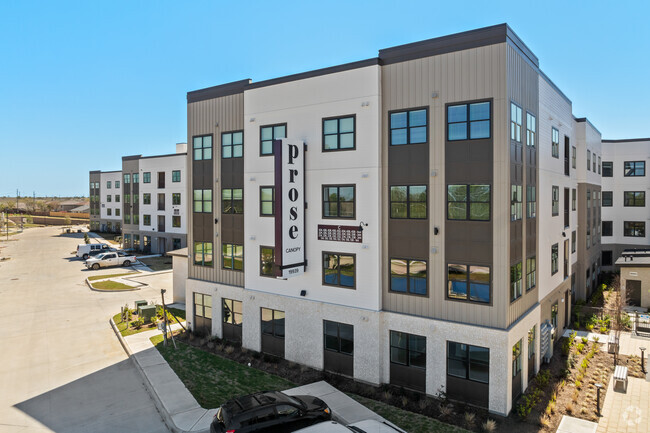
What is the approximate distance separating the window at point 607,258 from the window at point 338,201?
36.0 m

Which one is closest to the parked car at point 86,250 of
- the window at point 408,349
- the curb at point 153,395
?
the curb at point 153,395

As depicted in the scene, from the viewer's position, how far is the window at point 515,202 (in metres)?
14.7

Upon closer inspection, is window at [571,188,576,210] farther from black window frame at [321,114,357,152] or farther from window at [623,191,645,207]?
window at [623,191,645,207]

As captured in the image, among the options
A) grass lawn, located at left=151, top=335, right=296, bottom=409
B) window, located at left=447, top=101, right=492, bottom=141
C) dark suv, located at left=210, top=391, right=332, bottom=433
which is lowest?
grass lawn, located at left=151, top=335, right=296, bottom=409

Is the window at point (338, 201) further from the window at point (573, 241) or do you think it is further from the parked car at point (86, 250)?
the parked car at point (86, 250)

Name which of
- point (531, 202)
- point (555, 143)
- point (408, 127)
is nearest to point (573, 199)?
point (555, 143)

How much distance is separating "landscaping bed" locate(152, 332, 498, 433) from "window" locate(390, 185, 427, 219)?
681 cm

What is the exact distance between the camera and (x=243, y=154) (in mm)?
20547

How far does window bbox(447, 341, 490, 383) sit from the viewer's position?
14334 millimetres

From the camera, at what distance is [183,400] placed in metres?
15.2

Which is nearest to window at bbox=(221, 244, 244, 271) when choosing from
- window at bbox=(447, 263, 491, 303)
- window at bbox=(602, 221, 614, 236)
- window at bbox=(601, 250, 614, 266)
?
window at bbox=(447, 263, 491, 303)

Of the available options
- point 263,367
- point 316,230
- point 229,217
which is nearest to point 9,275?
point 229,217

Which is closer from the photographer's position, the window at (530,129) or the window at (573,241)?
the window at (530,129)

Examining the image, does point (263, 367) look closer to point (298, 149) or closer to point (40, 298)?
point (298, 149)
